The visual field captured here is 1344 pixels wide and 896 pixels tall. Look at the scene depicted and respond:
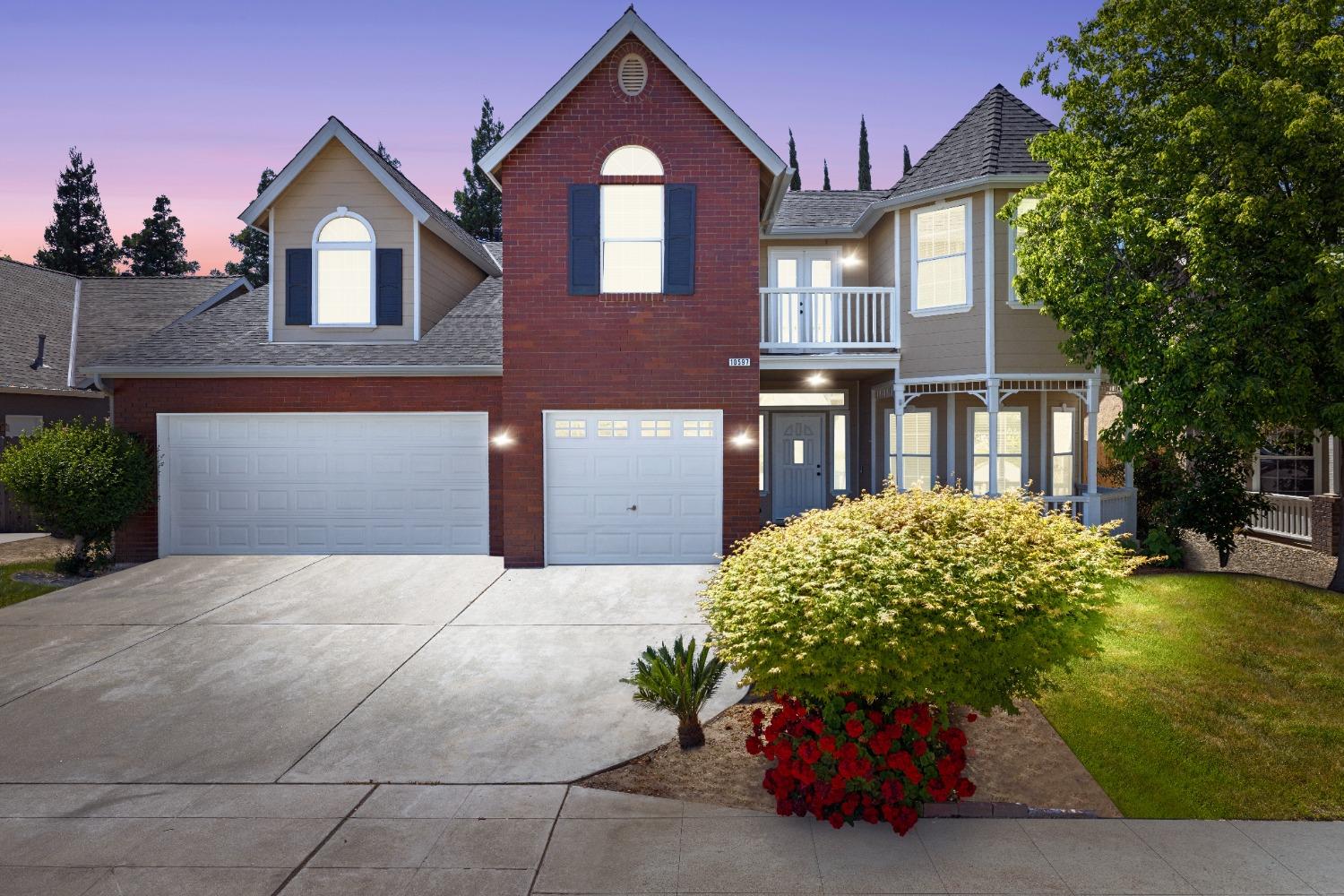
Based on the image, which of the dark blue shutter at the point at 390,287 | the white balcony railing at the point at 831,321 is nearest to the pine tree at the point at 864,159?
the white balcony railing at the point at 831,321

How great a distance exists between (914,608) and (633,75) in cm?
994

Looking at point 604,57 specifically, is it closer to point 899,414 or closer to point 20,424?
point 899,414

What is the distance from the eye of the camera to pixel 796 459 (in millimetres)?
16094

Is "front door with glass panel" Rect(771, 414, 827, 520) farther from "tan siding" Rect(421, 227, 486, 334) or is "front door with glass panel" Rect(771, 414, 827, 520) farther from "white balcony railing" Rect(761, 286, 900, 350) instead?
"tan siding" Rect(421, 227, 486, 334)

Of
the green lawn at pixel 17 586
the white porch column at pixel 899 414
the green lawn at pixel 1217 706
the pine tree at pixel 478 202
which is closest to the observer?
the green lawn at pixel 1217 706

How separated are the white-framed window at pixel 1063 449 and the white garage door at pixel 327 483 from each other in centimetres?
1043

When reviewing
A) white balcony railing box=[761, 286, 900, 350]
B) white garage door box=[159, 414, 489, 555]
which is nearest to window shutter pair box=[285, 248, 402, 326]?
white garage door box=[159, 414, 489, 555]

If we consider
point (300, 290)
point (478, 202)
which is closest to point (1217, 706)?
point (300, 290)

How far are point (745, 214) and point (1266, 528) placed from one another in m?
12.4

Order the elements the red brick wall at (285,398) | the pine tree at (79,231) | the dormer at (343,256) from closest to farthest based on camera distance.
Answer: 1. the red brick wall at (285,398)
2. the dormer at (343,256)
3. the pine tree at (79,231)

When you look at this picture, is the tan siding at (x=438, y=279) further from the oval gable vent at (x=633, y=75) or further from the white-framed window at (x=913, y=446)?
the white-framed window at (x=913, y=446)

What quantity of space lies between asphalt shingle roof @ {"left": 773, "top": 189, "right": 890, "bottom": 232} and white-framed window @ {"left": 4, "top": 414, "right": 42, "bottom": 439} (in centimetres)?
1813

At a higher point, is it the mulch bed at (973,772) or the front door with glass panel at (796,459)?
the front door with glass panel at (796,459)

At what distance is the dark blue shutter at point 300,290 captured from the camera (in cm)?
1290
